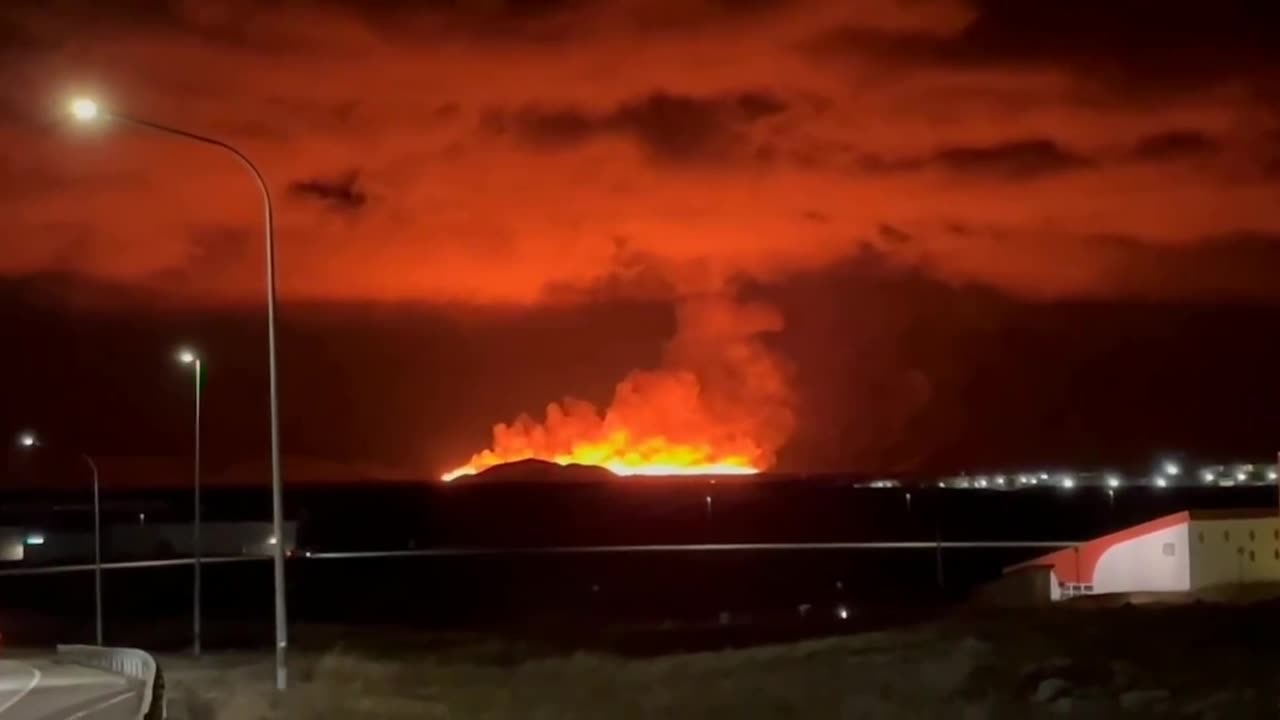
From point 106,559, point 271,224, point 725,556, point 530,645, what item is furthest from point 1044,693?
point 725,556

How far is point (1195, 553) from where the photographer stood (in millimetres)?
51094

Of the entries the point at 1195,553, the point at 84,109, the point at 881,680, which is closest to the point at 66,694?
the point at 84,109

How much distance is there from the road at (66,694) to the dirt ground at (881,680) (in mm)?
1140

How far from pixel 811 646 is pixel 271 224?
14.0 meters

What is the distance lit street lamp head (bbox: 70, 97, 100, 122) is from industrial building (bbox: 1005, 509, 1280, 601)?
3539 cm

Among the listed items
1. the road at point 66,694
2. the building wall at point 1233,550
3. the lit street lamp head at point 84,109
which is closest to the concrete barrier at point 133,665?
the road at point 66,694

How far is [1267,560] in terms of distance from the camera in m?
51.1

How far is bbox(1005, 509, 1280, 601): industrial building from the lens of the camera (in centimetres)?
5075

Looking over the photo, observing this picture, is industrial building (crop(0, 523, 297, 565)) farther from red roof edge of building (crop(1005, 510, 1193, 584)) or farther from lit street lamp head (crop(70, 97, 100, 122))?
lit street lamp head (crop(70, 97, 100, 122))

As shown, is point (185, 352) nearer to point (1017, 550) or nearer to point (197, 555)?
point (197, 555)

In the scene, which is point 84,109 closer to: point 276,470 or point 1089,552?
point 276,470

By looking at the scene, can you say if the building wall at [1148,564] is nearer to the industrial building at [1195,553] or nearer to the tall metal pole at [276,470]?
the industrial building at [1195,553]

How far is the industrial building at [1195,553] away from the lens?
50750 millimetres

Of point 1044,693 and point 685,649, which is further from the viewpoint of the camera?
point 685,649
